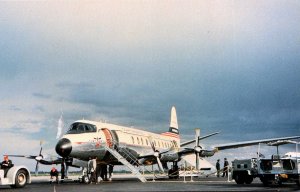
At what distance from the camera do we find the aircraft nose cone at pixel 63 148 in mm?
23797

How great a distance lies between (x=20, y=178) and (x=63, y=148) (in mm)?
5565

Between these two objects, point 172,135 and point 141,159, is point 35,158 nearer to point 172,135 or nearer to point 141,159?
point 141,159

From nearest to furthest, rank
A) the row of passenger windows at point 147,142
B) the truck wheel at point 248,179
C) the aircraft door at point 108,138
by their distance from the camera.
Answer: the truck wheel at point 248,179 < the aircraft door at point 108,138 < the row of passenger windows at point 147,142

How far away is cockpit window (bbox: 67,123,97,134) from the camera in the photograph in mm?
25822

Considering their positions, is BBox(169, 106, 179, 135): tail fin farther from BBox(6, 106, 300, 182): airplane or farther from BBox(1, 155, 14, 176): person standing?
BBox(1, 155, 14, 176): person standing

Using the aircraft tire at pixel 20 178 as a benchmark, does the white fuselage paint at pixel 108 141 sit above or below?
above

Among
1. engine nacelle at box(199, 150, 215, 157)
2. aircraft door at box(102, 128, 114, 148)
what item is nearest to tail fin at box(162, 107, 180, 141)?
engine nacelle at box(199, 150, 215, 157)

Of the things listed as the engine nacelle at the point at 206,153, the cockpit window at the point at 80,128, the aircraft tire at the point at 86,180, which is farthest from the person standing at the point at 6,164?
the engine nacelle at the point at 206,153

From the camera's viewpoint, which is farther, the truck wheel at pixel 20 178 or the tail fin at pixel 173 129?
the tail fin at pixel 173 129

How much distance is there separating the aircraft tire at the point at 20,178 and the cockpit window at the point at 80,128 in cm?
732

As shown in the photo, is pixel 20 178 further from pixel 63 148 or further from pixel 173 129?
pixel 173 129

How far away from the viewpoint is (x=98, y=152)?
26594mm

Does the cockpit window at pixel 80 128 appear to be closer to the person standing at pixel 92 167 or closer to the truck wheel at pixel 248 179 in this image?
the person standing at pixel 92 167

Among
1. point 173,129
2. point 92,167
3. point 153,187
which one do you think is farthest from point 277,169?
point 173,129
